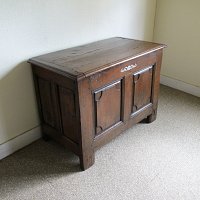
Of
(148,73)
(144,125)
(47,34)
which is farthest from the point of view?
(144,125)

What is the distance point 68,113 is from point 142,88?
625mm

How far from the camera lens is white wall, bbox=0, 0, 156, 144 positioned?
150 centimetres

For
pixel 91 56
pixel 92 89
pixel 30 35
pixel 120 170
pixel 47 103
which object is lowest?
pixel 120 170

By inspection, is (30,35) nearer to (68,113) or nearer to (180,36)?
(68,113)

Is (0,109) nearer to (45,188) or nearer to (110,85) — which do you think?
(45,188)

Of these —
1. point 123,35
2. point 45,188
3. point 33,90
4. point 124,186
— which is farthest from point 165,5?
point 45,188

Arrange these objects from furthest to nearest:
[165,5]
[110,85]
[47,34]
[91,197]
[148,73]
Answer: [165,5], [148,73], [47,34], [110,85], [91,197]

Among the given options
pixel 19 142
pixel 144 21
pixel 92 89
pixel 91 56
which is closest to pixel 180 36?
pixel 144 21

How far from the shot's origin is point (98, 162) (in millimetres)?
1676

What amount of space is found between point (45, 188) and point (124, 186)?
0.48 metres

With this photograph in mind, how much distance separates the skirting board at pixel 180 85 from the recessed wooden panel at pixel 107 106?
3.95 feet

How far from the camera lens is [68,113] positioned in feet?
5.00

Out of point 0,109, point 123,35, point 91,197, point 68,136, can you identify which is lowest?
point 91,197

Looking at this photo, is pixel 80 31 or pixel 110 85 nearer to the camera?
pixel 110 85
